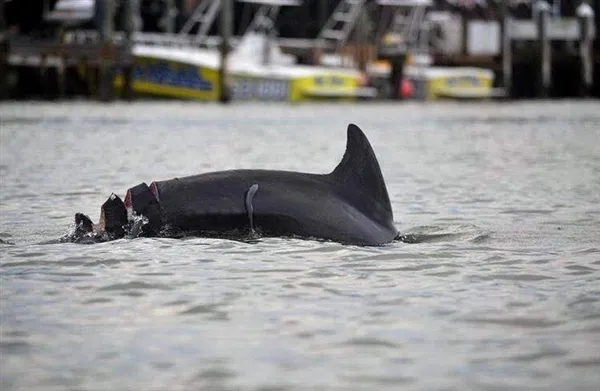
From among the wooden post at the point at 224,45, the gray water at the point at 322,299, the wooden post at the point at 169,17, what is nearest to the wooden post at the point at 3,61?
the wooden post at the point at 224,45

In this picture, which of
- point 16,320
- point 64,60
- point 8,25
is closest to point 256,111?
point 64,60

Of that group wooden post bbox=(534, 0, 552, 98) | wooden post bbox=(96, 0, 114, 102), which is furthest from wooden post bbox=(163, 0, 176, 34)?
wooden post bbox=(534, 0, 552, 98)

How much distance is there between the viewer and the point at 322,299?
7520 millimetres

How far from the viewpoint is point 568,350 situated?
624cm

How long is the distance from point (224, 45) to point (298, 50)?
9306mm

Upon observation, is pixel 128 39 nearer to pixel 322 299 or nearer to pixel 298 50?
pixel 298 50

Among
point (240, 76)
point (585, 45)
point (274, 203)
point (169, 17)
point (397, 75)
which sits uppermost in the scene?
point (169, 17)

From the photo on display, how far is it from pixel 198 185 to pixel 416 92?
135 ft

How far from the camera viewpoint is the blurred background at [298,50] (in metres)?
40.2

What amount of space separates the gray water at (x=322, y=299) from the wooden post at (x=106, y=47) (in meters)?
20.9

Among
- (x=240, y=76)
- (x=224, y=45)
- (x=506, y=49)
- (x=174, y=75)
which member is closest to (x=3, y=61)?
(x=224, y=45)

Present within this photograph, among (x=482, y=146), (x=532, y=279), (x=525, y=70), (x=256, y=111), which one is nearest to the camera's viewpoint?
(x=532, y=279)

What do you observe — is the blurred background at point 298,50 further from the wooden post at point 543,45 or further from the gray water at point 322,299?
the gray water at point 322,299

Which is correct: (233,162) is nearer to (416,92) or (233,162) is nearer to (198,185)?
(198,185)
